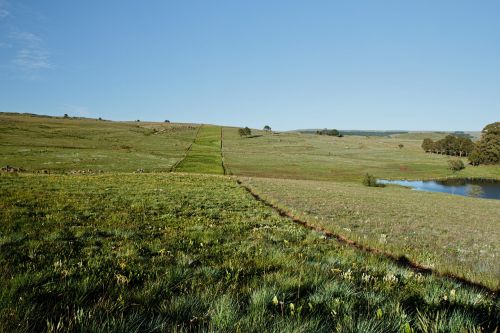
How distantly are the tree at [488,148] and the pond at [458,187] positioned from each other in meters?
24.3

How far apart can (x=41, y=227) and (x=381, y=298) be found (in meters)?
10.6

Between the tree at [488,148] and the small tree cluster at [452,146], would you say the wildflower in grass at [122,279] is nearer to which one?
the tree at [488,148]

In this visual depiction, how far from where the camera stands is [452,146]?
154750 mm

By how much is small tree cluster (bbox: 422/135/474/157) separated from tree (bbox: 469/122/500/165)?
930 inches

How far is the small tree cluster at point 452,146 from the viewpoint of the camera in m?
149

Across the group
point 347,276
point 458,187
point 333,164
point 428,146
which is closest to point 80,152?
point 333,164

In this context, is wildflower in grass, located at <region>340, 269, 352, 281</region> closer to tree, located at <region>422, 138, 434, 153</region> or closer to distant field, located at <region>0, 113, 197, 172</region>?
distant field, located at <region>0, 113, 197, 172</region>

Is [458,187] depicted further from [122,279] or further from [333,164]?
[122,279]

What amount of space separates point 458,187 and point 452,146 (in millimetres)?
83040

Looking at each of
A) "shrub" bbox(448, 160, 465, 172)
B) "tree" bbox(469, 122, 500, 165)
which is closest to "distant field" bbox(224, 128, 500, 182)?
"shrub" bbox(448, 160, 465, 172)

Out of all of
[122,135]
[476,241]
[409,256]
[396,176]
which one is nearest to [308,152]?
[396,176]

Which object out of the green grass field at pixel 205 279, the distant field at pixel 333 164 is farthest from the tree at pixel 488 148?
the green grass field at pixel 205 279

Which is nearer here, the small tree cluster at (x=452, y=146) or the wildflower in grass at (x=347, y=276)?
the wildflower in grass at (x=347, y=276)

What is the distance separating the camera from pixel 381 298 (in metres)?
4.60
